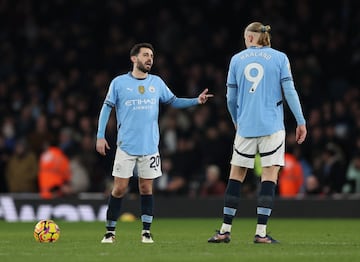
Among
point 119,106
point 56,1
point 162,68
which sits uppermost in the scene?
point 56,1

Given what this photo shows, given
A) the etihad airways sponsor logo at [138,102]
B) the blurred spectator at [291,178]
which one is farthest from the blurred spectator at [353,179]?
the etihad airways sponsor logo at [138,102]

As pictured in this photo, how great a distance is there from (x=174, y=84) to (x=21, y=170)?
447 centimetres

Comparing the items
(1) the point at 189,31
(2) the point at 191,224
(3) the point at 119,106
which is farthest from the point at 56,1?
(3) the point at 119,106

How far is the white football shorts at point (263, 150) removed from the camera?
39.4ft

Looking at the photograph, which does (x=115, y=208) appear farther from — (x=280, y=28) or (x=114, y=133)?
(x=280, y=28)

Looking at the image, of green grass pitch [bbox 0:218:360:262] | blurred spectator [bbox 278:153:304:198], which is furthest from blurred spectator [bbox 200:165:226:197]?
green grass pitch [bbox 0:218:360:262]

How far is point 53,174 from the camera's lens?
22.6 m

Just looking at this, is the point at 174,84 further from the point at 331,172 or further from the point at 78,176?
the point at 331,172

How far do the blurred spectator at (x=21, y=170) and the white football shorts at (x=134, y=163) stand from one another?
11.0 meters

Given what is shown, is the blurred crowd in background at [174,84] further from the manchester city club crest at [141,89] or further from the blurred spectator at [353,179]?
the manchester city club crest at [141,89]

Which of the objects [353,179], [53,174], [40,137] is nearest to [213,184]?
[353,179]

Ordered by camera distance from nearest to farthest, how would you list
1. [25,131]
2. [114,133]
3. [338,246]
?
1. [338,246]
2. [114,133]
3. [25,131]

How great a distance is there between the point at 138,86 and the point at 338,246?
292 cm

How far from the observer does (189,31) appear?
2720 cm
